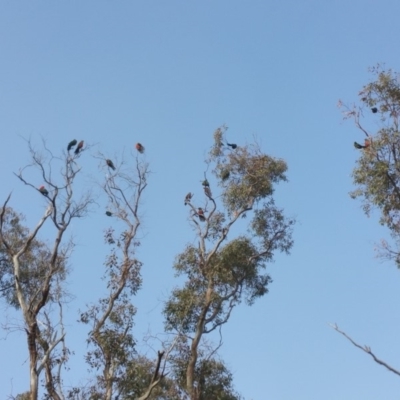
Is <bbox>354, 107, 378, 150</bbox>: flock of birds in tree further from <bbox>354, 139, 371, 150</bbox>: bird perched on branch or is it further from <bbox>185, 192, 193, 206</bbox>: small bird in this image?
<bbox>185, 192, 193, 206</bbox>: small bird

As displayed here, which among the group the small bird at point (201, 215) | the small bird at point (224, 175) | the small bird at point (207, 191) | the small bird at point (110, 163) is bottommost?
the small bird at point (201, 215)

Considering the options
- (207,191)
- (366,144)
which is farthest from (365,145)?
(207,191)

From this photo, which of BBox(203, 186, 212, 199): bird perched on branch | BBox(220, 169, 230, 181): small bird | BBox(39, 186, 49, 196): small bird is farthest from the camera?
BBox(220, 169, 230, 181): small bird

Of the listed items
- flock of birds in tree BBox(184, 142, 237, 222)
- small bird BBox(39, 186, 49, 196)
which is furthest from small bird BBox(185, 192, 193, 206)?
small bird BBox(39, 186, 49, 196)

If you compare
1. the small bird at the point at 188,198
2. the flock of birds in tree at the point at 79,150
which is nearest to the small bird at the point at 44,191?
the flock of birds in tree at the point at 79,150

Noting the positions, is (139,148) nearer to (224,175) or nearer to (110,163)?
(110,163)

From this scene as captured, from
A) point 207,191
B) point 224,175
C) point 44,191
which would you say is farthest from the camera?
point 224,175

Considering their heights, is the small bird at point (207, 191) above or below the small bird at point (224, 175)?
below

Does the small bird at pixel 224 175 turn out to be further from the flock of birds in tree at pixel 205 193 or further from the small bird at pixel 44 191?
the small bird at pixel 44 191

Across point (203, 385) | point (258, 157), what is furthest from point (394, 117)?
point (203, 385)

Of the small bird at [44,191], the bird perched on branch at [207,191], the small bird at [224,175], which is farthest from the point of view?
the small bird at [224,175]

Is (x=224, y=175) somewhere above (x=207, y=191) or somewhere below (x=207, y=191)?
above

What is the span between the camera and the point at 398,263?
43.5 feet

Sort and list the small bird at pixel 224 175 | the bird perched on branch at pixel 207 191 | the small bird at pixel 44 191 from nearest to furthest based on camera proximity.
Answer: the small bird at pixel 44 191, the bird perched on branch at pixel 207 191, the small bird at pixel 224 175
